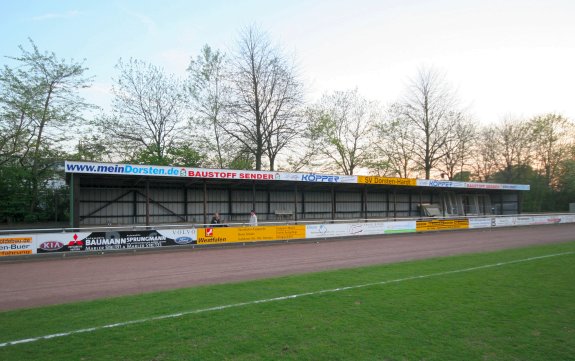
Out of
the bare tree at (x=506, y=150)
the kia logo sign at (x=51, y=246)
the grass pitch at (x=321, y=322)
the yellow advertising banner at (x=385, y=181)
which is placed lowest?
the grass pitch at (x=321, y=322)

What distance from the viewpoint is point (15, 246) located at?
47.0 feet

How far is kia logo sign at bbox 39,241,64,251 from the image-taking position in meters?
14.8

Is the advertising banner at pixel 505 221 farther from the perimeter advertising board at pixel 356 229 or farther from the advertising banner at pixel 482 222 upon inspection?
the perimeter advertising board at pixel 356 229

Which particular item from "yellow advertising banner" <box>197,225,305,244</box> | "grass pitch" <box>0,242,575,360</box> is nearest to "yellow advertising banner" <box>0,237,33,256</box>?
"yellow advertising banner" <box>197,225,305,244</box>

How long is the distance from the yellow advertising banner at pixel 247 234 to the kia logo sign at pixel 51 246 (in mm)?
5851

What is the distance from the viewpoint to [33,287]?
32.1 feet

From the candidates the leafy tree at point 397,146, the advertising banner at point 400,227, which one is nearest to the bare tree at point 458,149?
the leafy tree at point 397,146

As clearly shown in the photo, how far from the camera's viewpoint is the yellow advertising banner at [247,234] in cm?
1839

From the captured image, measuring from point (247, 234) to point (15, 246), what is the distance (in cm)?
998

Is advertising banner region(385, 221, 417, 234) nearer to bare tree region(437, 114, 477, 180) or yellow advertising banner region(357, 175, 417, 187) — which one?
yellow advertising banner region(357, 175, 417, 187)

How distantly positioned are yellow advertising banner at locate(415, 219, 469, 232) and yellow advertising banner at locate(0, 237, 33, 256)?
22548 mm

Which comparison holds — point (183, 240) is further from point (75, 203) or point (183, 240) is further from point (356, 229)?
point (356, 229)

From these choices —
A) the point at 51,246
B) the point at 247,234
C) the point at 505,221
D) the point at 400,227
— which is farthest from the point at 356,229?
the point at 505,221

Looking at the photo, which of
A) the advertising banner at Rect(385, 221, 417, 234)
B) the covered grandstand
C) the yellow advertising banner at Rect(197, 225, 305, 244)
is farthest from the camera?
the advertising banner at Rect(385, 221, 417, 234)
